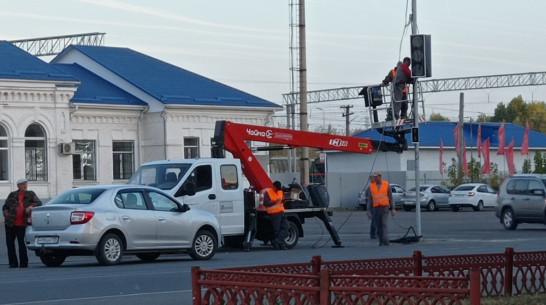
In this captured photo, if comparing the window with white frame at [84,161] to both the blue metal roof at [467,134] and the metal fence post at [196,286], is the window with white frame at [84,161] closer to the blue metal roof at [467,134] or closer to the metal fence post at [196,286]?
the blue metal roof at [467,134]

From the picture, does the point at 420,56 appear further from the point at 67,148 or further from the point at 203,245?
the point at 67,148

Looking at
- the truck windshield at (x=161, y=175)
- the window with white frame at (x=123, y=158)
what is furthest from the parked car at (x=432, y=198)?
the truck windshield at (x=161, y=175)

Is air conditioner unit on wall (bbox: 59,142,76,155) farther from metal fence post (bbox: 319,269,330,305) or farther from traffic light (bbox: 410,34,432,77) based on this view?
metal fence post (bbox: 319,269,330,305)

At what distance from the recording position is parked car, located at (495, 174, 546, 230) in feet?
111

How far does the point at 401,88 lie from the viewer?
27.2 m

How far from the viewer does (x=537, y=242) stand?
27.2 meters

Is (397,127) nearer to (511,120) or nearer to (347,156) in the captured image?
(347,156)

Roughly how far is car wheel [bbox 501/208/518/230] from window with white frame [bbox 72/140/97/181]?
2212cm

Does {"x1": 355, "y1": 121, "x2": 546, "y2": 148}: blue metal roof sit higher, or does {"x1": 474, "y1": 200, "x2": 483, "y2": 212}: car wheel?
{"x1": 355, "y1": 121, "x2": 546, "y2": 148}: blue metal roof

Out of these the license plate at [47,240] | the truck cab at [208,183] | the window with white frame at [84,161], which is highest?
the window with white frame at [84,161]

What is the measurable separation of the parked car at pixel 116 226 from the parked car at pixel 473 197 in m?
35.0

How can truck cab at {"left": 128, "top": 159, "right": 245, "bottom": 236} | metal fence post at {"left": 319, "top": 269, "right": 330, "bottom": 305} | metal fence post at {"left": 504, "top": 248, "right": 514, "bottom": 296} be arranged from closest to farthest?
metal fence post at {"left": 319, "top": 269, "right": 330, "bottom": 305}
metal fence post at {"left": 504, "top": 248, "right": 514, "bottom": 296}
truck cab at {"left": 128, "top": 159, "right": 245, "bottom": 236}

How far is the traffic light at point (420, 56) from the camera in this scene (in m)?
26.9

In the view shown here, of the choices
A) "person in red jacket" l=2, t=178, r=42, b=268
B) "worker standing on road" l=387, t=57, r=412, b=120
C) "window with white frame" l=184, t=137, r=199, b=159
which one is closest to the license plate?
"person in red jacket" l=2, t=178, r=42, b=268
